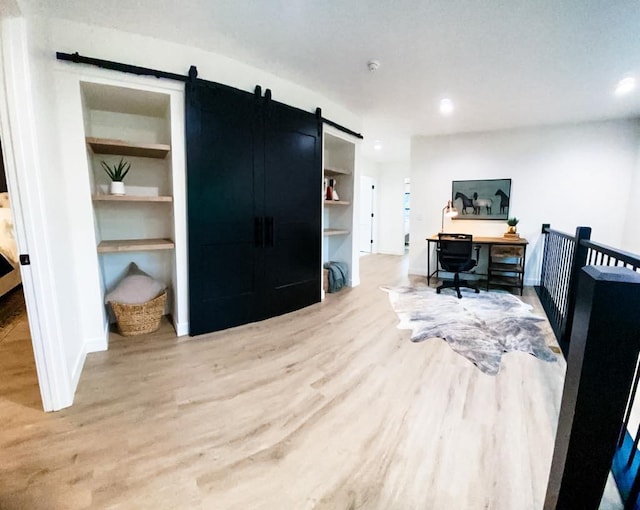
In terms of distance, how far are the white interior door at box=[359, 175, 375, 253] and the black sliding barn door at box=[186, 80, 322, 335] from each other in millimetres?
4322

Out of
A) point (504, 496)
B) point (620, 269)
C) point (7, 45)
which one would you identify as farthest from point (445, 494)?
point (7, 45)

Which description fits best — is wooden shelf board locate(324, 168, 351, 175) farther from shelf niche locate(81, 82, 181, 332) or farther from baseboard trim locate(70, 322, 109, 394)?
baseboard trim locate(70, 322, 109, 394)

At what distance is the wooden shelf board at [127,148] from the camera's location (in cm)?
241

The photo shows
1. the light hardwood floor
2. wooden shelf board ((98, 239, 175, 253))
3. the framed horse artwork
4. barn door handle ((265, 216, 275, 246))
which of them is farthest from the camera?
the framed horse artwork

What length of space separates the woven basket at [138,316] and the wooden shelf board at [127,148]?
4.48 ft

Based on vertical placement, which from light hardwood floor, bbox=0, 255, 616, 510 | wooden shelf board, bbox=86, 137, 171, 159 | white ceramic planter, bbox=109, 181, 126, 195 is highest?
wooden shelf board, bbox=86, 137, 171, 159

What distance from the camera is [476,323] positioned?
3.18 m

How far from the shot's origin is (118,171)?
2.60 meters

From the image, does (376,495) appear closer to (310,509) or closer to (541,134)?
(310,509)

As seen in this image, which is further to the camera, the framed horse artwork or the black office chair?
the framed horse artwork

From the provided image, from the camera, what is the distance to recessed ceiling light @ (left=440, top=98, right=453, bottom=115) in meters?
3.64

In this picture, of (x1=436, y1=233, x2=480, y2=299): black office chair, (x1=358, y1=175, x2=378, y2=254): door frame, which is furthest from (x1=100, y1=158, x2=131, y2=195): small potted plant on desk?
(x1=358, y1=175, x2=378, y2=254): door frame

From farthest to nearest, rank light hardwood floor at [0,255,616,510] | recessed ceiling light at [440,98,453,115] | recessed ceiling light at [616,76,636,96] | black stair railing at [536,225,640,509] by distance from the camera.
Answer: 1. recessed ceiling light at [440,98,453,115]
2. recessed ceiling light at [616,76,636,96]
3. light hardwood floor at [0,255,616,510]
4. black stair railing at [536,225,640,509]

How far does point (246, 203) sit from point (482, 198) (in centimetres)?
412
